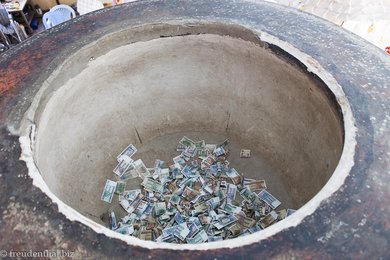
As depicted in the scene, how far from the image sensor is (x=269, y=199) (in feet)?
13.5

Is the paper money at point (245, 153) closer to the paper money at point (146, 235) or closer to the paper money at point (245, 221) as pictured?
the paper money at point (245, 221)

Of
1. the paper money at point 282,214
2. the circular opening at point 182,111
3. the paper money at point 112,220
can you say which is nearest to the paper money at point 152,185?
the circular opening at point 182,111

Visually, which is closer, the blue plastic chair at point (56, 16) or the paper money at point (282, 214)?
the paper money at point (282, 214)

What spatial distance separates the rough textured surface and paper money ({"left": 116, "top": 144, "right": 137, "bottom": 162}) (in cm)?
152

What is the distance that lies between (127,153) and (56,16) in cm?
378

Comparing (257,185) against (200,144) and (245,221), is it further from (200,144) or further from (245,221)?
(200,144)

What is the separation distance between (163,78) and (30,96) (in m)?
1.71

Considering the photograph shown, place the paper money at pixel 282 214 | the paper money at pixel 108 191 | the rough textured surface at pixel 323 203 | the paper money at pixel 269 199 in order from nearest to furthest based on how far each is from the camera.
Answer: the rough textured surface at pixel 323 203
the paper money at pixel 282 214
the paper money at pixel 269 199
the paper money at pixel 108 191

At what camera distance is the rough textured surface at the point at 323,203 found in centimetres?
208

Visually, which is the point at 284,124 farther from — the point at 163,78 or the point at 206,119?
the point at 163,78

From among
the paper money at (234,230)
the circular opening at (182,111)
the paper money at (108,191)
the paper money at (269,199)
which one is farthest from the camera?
the paper money at (108,191)

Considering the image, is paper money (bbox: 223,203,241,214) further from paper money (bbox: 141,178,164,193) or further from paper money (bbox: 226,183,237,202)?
paper money (bbox: 141,178,164,193)

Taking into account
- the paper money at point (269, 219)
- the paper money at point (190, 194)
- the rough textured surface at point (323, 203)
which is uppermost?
the rough textured surface at point (323, 203)

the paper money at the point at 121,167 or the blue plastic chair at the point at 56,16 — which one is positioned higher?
the blue plastic chair at the point at 56,16
